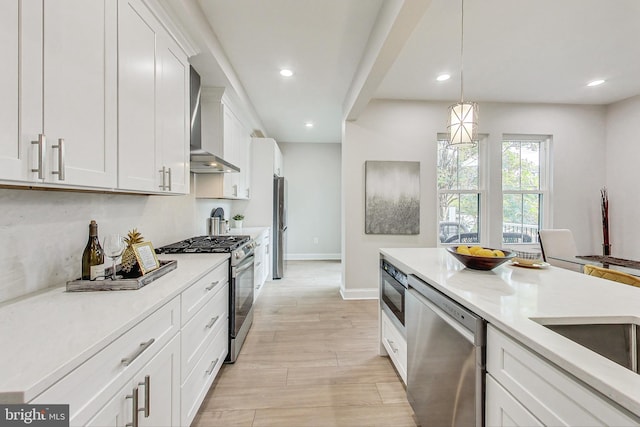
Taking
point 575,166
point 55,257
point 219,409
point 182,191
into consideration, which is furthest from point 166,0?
point 575,166

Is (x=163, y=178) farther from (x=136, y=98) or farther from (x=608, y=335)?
(x=608, y=335)

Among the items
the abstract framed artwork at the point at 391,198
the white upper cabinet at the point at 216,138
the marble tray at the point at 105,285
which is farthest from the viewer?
the abstract framed artwork at the point at 391,198

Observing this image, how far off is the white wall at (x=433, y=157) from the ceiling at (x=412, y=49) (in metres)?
0.22

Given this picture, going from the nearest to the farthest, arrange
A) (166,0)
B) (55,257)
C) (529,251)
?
(55,257), (166,0), (529,251)

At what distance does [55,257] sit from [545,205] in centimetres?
539

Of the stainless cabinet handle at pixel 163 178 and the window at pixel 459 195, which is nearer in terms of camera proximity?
the stainless cabinet handle at pixel 163 178

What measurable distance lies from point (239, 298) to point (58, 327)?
1486 millimetres

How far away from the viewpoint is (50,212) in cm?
124

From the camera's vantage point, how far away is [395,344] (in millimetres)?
1944

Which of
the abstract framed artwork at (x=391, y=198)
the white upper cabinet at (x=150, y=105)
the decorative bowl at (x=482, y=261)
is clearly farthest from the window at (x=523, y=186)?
the white upper cabinet at (x=150, y=105)

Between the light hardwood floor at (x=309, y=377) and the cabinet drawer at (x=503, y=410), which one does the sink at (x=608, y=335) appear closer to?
the cabinet drawer at (x=503, y=410)

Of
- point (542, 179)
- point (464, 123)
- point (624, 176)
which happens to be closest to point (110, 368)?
point (464, 123)

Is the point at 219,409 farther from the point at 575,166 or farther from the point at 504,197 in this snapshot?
the point at 575,166

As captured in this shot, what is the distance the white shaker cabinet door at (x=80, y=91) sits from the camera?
93 centimetres
